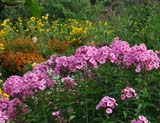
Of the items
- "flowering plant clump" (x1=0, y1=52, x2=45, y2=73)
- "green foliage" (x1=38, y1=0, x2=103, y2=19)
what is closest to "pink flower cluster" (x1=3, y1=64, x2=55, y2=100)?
"flowering plant clump" (x1=0, y1=52, x2=45, y2=73)

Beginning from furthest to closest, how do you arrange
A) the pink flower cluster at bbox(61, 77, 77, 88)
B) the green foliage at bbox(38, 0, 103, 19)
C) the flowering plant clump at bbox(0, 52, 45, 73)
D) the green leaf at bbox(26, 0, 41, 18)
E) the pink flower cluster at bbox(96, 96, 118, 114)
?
the green foliage at bbox(38, 0, 103, 19)
the flowering plant clump at bbox(0, 52, 45, 73)
the pink flower cluster at bbox(61, 77, 77, 88)
the pink flower cluster at bbox(96, 96, 118, 114)
the green leaf at bbox(26, 0, 41, 18)

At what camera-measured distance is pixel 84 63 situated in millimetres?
3807

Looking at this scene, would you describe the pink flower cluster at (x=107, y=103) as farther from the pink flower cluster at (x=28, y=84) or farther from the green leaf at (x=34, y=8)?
the green leaf at (x=34, y=8)

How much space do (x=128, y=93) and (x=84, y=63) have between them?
1.18 feet

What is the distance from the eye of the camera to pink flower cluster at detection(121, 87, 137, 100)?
3.71 metres

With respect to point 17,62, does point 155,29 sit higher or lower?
higher

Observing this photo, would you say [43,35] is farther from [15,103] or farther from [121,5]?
[15,103]

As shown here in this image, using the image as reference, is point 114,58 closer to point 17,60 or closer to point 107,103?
point 107,103

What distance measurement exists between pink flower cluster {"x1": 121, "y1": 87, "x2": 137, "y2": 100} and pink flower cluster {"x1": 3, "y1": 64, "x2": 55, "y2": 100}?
1.77 ft

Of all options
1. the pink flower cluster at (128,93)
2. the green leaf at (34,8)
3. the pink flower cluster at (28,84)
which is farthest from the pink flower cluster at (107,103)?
the green leaf at (34,8)

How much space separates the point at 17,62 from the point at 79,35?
1.68m

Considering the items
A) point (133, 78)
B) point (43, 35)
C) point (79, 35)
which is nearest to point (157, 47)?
point (133, 78)

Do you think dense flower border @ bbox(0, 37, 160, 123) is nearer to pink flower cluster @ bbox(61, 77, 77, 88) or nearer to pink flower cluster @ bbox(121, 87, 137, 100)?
pink flower cluster @ bbox(61, 77, 77, 88)

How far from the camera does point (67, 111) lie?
3828 mm
